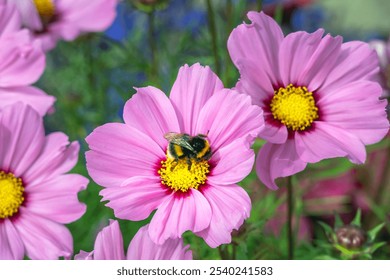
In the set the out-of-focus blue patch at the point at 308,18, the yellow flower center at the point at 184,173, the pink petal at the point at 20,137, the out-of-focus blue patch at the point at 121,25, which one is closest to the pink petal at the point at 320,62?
the yellow flower center at the point at 184,173

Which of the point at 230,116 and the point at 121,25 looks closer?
the point at 230,116

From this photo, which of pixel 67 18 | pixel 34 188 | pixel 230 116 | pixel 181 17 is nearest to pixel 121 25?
pixel 181 17

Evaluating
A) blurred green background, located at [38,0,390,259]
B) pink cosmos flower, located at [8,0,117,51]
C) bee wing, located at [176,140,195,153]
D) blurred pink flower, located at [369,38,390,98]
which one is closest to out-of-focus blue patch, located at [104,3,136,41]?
blurred green background, located at [38,0,390,259]

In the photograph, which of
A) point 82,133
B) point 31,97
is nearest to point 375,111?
point 31,97

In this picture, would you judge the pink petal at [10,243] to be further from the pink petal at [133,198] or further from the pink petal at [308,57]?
the pink petal at [308,57]

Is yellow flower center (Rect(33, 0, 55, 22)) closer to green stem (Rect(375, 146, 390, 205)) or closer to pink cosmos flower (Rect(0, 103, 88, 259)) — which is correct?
pink cosmos flower (Rect(0, 103, 88, 259))

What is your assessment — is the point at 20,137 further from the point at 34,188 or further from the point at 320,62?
the point at 320,62
